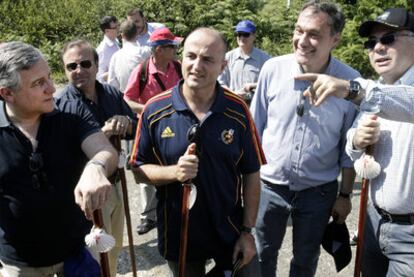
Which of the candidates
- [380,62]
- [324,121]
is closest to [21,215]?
[324,121]

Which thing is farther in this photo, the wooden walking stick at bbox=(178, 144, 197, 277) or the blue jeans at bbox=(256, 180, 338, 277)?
the blue jeans at bbox=(256, 180, 338, 277)

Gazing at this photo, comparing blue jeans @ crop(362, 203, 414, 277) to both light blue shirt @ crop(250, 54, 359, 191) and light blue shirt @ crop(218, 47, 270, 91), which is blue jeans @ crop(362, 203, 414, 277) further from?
light blue shirt @ crop(218, 47, 270, 91)

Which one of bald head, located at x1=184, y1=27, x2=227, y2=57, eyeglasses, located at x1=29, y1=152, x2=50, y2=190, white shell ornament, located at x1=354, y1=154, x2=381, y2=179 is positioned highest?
bald head, located at x1=184, y1=27, x2=227, y2=57

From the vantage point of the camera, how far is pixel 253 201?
109 inches

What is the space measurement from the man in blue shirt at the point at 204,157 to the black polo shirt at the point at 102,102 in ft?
3.13

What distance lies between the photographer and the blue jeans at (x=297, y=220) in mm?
3184

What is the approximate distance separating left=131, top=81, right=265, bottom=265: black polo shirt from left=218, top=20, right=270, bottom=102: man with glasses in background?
3.53 m

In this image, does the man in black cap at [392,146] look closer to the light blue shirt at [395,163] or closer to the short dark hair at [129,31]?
the light blue shirt at [395,163]

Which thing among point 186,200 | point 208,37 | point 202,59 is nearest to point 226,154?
point 186,200

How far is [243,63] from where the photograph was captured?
624 centimetres

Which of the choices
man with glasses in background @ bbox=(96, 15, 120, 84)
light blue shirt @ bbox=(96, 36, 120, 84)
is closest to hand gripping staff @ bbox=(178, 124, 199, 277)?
man with glasses in background @ bbox=(96, 15, 120, 84)

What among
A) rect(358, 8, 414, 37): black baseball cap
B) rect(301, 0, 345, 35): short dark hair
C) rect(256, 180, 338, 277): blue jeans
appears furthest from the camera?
rect(256, 180, 338, 277): blue jeans

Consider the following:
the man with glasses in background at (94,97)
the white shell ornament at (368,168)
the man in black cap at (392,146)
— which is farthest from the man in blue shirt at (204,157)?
the man with glasses in background at (94,97)

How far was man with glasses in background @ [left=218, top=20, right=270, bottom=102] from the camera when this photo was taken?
6.18m
